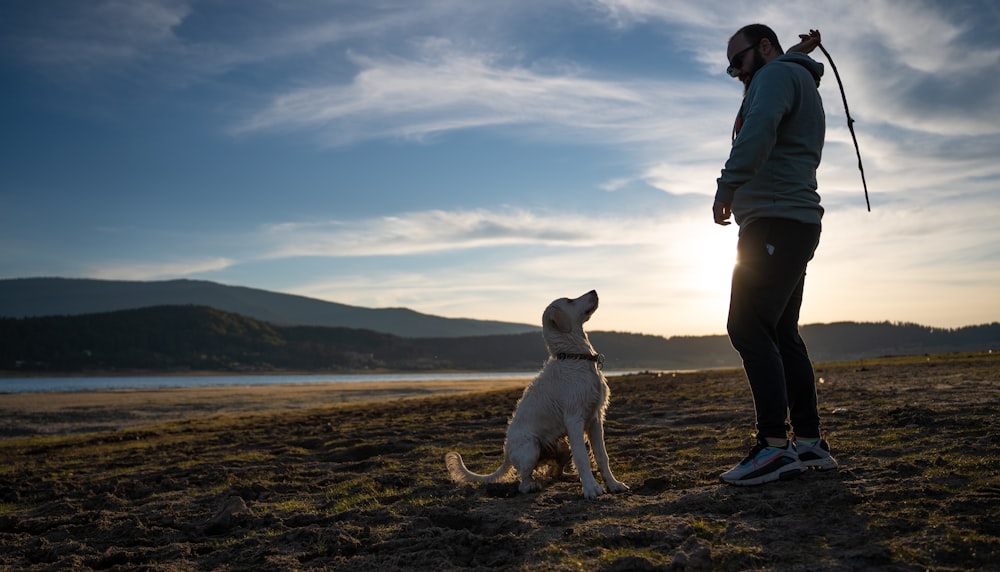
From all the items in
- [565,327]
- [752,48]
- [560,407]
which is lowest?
[560,407]

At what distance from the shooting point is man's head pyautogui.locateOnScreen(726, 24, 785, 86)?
491cm

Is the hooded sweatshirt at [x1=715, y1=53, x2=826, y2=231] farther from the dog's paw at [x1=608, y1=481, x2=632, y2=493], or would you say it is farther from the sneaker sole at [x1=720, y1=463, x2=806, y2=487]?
the dog's paw at [x1=608, y1=481, x2=632, y2=493]

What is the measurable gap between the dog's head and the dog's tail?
4.04 ft

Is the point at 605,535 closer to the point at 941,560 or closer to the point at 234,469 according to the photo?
the point at 941,560

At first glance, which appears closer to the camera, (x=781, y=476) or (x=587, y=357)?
(x=781, y=476)

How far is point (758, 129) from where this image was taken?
442 centimetres

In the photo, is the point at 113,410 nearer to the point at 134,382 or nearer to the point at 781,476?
the point at 781,476

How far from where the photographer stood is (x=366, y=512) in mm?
5371

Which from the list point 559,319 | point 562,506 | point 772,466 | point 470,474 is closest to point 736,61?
point 559,319

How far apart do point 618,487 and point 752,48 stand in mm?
3376

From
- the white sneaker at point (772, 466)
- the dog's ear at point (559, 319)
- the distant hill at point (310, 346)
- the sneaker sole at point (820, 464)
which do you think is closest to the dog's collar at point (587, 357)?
the dog's ear at point (559, 319)

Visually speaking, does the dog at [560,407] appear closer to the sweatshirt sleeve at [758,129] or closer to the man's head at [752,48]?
the sweatshirt sleeve at [758,129]

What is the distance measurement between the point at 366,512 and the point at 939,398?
303 inches

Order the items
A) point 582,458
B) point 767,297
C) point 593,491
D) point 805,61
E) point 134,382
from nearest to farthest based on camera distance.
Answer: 1. point 767,297
2. point 805,61
3. point 593,491
4. point 582,458
5. point 134,382
